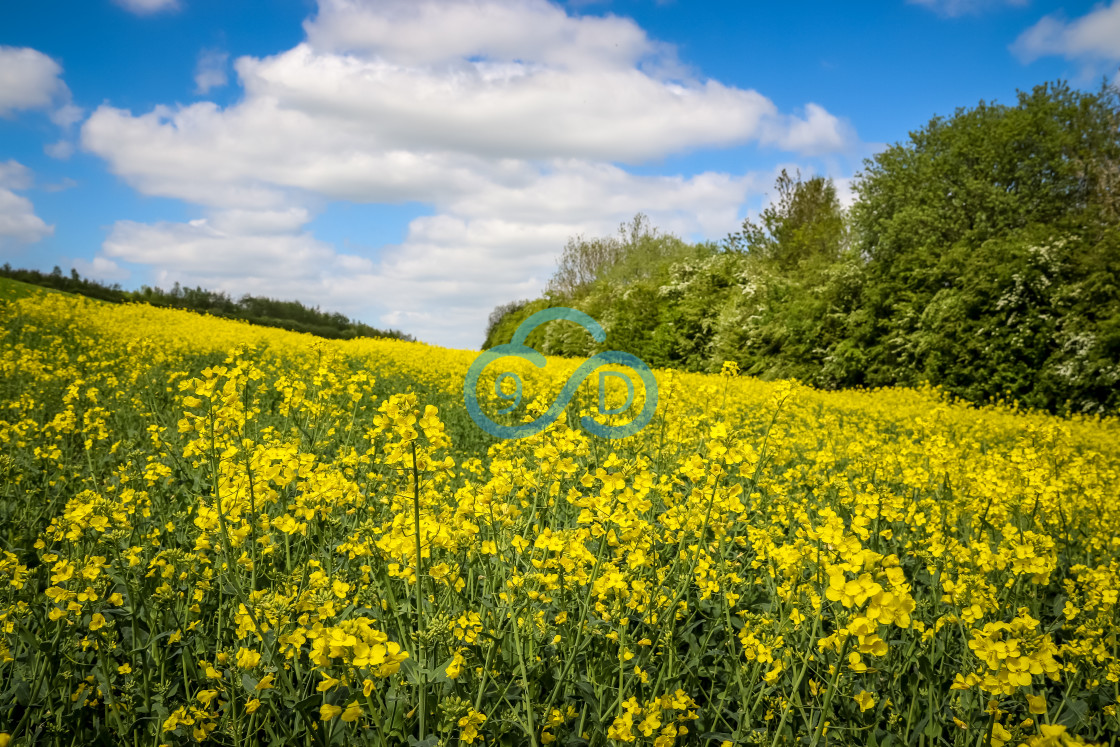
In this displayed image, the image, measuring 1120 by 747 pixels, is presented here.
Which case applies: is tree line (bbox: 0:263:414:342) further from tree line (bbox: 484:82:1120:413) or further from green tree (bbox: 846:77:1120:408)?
green tree (bbox: 846:77:1120:408)

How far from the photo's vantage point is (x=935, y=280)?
14891mm

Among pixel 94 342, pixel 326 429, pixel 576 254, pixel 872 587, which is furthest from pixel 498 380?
pixel 576 254

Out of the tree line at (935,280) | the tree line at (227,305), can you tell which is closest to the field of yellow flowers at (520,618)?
the tree line at (935,280)

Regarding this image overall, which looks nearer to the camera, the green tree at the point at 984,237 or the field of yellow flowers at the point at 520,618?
the field of yellow flowers at the point at 520,618

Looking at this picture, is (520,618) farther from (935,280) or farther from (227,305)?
(227,305)

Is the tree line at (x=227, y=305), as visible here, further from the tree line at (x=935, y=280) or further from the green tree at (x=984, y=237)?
the green tree at (x=984, y=237)

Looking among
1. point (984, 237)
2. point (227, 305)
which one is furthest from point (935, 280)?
point (227, 305)

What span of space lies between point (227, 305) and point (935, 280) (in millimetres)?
36614

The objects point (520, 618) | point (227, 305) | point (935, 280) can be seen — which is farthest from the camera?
point (227, 305)

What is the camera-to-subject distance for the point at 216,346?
1378 centimetres

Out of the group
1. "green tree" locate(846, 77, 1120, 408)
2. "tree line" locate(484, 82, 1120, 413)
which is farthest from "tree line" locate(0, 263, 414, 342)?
"green tree" locate(846, 77, 1120, 408)

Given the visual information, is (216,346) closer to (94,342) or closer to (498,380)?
(94,342)

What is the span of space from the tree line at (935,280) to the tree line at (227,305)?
12009 millimetres

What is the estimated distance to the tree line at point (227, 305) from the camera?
3152cm
